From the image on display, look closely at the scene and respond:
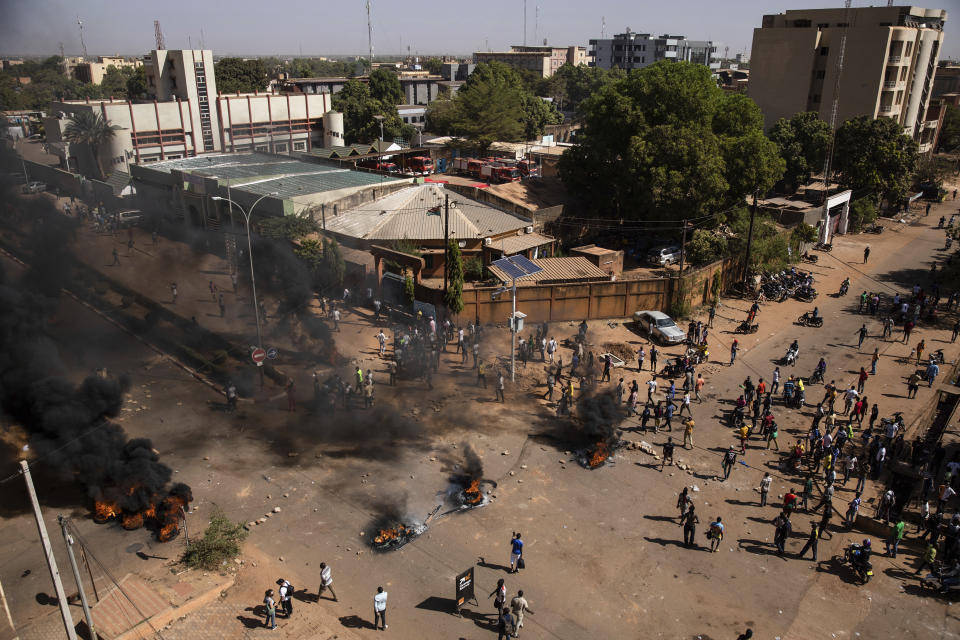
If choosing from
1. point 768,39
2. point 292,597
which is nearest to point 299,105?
point 768,39

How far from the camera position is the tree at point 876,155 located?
46812mm

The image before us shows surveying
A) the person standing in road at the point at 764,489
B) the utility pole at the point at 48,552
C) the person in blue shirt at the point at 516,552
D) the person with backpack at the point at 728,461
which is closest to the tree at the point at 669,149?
the person with backpack at the point at 728,461

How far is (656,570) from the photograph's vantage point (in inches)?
584

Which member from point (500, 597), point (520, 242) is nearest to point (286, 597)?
point (500, 597)

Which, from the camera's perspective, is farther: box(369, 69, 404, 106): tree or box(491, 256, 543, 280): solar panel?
box(369, 69, 404, 106): tree

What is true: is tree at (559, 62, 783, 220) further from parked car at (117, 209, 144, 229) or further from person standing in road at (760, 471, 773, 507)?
parked car at (117, 209, 144, 229)

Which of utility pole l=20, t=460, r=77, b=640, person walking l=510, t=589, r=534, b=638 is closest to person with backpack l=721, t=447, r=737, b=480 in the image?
person walking l=510, t=589, r=534, b=638

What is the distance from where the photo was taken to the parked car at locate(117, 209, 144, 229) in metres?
41.4

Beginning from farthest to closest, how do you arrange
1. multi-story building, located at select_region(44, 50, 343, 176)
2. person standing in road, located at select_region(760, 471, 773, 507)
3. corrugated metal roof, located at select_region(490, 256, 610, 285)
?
multi-story building, located at select_region(44, 50, 343, 176) → corrugated metal roof, located at select_region(490, 256, 610, 285) → person standing in road, located at select_region(760, 471, 773, 507)

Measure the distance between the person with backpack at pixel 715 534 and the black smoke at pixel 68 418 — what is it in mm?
13233

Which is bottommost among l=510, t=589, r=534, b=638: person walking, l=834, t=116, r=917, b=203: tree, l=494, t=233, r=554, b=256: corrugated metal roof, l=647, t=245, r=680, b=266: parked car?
l=510, t=589, r=534, b=638: person walking

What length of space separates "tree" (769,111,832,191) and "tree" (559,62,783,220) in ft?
36.6

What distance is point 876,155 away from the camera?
4697 cm

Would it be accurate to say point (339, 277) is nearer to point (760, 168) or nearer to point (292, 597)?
point (292, 597)
